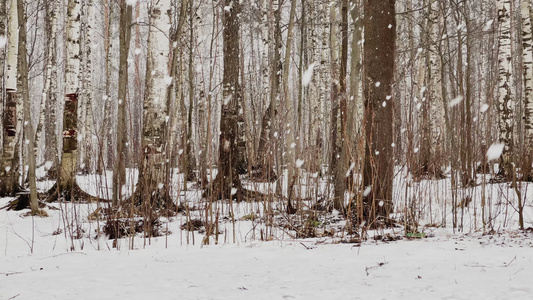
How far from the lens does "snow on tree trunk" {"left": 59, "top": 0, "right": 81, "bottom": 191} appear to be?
598 centimetres

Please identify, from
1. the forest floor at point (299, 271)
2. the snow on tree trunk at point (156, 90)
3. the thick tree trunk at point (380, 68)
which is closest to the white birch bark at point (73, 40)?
the snow on tree trunk at point (156, 90)

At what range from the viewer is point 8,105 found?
21.0 ft

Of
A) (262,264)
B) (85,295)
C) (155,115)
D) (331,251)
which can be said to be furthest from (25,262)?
(155,115)

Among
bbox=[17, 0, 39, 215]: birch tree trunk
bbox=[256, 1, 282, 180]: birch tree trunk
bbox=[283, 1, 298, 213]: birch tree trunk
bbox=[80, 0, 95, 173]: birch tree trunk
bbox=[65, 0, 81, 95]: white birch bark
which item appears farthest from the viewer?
bbox=[80, 0, 95, 173]: birch tree trunk

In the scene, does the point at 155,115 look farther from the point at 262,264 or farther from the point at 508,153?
the point at 508,153

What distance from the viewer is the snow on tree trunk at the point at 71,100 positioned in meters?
5.98

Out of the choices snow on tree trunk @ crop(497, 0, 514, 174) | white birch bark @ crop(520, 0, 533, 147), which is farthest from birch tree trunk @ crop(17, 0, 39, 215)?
white birch bark @ crop(520, 0, 533, 147)

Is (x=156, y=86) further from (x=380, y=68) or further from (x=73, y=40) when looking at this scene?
(x=73, y=40)

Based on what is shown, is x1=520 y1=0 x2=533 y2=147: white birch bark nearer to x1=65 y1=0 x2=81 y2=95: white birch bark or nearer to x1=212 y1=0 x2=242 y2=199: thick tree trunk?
x1=212 y1=0 x2=242 y2=199: thick tree trunk

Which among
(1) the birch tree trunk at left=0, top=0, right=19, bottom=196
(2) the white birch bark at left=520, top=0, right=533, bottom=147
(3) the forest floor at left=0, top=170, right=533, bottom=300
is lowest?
(3) the forest floor at left=0, top=170, right=533, bottom=300

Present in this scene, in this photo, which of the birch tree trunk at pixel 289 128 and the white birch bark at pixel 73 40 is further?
the white birch bark at pixel 73 40

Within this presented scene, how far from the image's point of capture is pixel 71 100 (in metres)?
6.20

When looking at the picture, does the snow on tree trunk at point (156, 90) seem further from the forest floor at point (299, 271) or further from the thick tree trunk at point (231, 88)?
the forest floor at point (299, 271)

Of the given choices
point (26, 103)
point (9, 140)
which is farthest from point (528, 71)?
point (9, 140)
